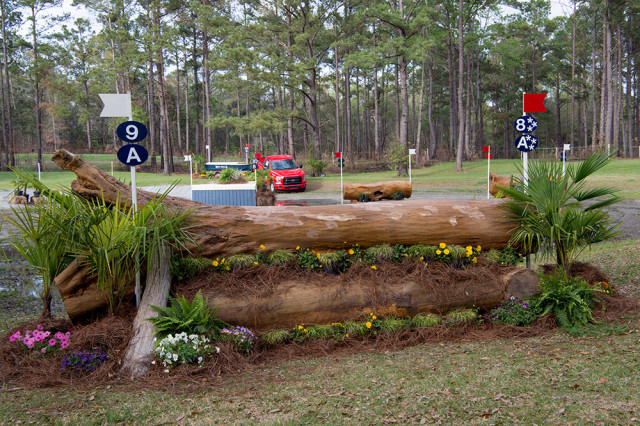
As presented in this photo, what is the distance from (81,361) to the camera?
4.57m

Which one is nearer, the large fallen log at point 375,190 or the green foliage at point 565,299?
the green foliage at point 565,299

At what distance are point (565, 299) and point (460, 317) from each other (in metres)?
1.20

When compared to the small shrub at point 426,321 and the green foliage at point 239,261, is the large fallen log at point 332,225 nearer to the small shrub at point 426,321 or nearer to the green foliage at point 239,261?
the green foliage at point 239,261

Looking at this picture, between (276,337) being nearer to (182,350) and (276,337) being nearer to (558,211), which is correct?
(182,350)

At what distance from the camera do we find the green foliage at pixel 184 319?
4832mm

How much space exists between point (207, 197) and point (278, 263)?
7.59 meters

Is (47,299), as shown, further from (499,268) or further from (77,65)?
(77,65)

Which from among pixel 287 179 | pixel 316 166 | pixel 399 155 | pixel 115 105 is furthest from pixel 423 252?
pixel 316 166

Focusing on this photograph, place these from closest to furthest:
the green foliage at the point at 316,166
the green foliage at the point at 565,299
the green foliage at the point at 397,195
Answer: the green foliage at the point at 565,299, the green foliage at the point at 397,195, the green foliage at the point at 316,166

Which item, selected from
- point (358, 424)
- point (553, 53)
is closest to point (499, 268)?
point (358, 424)

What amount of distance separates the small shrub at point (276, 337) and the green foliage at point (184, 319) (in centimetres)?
53

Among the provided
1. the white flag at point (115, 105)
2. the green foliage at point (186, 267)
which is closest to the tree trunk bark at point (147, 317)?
the green foliage at point (186, 267)

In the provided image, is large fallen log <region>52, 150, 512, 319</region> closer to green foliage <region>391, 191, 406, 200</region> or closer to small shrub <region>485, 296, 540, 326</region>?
small shrub <region>485, 296, 540, 326</region>

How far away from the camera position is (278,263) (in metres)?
6.03
